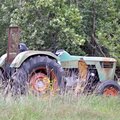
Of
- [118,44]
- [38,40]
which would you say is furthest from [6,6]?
[118,44]

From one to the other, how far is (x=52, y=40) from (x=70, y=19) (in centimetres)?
109

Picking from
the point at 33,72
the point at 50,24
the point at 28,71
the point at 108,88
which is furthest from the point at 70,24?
the point at 28,71

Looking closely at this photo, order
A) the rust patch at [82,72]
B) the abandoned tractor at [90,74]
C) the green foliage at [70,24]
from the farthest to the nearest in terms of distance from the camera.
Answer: the green foliage at [70,24] < the abandoned tractor at [90,74] < the rust patch at [82,72]

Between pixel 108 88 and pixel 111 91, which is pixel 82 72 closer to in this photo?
pixel 108 88

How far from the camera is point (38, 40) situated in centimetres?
1452

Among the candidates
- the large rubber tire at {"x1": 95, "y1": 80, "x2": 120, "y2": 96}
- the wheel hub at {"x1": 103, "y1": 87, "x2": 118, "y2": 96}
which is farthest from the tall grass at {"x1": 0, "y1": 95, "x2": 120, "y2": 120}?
the wheel hub at {"x1": 103, "y1": 87, "x2": 118, "y2": 96}

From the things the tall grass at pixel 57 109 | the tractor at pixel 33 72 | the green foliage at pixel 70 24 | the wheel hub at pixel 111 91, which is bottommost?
the wheel hub at pixel 111 91

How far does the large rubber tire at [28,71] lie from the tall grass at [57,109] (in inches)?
41.1

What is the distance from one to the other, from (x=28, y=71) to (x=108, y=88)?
2.42 metres

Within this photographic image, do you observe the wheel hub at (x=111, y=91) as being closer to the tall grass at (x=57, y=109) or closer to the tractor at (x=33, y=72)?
the tractor at (x=33, y=72)

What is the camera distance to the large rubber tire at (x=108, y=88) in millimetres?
10831

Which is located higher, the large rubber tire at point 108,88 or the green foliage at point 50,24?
the green foliage at point 50,24

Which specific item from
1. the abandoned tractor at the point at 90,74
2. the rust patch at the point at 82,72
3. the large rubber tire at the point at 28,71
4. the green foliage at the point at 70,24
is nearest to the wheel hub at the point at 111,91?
the abandoned tractor at the point at 90,74

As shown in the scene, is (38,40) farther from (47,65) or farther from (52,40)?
(47,65)
